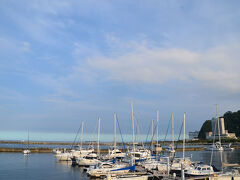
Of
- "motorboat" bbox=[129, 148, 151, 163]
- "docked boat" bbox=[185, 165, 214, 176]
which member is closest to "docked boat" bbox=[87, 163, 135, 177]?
"motorboat" bbox=[129, 148, 151, 163]

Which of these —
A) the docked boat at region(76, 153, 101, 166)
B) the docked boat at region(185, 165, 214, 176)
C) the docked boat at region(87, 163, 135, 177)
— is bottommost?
the docked boat at region(76, 153, 101, 166)

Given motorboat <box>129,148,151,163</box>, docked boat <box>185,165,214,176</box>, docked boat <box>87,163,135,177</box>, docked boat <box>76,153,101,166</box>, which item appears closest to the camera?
docked boat <box>185,165,214,176</box>

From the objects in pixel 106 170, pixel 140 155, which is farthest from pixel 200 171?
pixel 140 155

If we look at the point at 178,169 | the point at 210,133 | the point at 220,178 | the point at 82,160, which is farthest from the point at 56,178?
the point at 210,133

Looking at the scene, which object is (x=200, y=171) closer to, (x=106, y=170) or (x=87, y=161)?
(x=106, y=170)

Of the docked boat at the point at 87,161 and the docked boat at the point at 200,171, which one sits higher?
the docked boat at the point at 200,171

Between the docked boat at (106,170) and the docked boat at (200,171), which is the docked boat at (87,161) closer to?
the docked boat at (106,170)

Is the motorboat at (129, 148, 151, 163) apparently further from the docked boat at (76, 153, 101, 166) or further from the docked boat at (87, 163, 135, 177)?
the docked boat at (76, 153, 101, 166)

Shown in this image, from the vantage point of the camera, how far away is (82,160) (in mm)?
51906

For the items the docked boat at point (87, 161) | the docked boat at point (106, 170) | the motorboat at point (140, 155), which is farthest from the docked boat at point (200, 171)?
the docked boat at point (87, 161)

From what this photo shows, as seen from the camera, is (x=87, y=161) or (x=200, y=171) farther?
(x=87, y=161)

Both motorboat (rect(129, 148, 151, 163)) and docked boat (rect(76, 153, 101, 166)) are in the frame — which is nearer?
motorboat (rect(129, 148, 151, 163))

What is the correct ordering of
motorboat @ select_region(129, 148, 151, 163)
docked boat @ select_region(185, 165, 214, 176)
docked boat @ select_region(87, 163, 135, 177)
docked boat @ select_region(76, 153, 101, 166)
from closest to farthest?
docked boat @ select_region(185, 165, 214, 176) < docked boat @ select_region(87, 163, 135, 177) < motorboat @ select_region(129, 148, 151, 163) < docked boat @ select_region(76, 153, 101, 166)

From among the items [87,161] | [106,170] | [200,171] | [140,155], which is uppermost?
[200,171]
